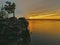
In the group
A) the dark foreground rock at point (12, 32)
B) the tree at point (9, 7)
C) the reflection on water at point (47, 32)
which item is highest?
the tree at point (9, 7)

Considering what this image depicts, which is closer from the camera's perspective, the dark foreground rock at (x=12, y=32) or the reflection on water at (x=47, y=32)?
→ the dark foreground rock at (x=12, y=32)

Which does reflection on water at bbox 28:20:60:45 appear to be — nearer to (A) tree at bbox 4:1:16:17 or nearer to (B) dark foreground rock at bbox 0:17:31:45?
(A) tree at bbox 4:1:16:17

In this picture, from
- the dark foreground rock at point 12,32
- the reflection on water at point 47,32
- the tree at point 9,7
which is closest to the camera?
the dark foreground rock at point 12,32

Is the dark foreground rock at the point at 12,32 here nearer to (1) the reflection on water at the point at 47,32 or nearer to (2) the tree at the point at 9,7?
(2) the tree at the point at 9,7

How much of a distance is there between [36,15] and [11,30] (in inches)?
30.6

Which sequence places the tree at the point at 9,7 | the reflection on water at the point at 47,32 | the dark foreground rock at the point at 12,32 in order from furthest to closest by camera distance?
the reflection on water at the point at 47,32 < the tree at the point at 9,7 < the dark foreground rock at the point at 12,32

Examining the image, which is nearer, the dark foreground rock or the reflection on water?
the dark foreground rock

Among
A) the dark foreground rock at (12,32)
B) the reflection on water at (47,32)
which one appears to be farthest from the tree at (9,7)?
the reflection on water at (47,32)

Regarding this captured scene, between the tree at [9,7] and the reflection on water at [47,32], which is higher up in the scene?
the tree at [9,7]

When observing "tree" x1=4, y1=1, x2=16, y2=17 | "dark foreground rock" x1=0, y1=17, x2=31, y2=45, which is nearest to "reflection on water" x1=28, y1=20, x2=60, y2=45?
"tree" x1=4, y1=1, x2=16, y2=17

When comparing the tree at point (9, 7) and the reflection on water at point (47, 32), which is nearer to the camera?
the tree at point (9, 7)

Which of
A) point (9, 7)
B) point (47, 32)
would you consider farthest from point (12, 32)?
point (47, 32)

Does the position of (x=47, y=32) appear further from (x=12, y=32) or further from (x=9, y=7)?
Result: (x=12, y=32)

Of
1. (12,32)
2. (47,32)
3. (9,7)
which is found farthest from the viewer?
(47,32)
